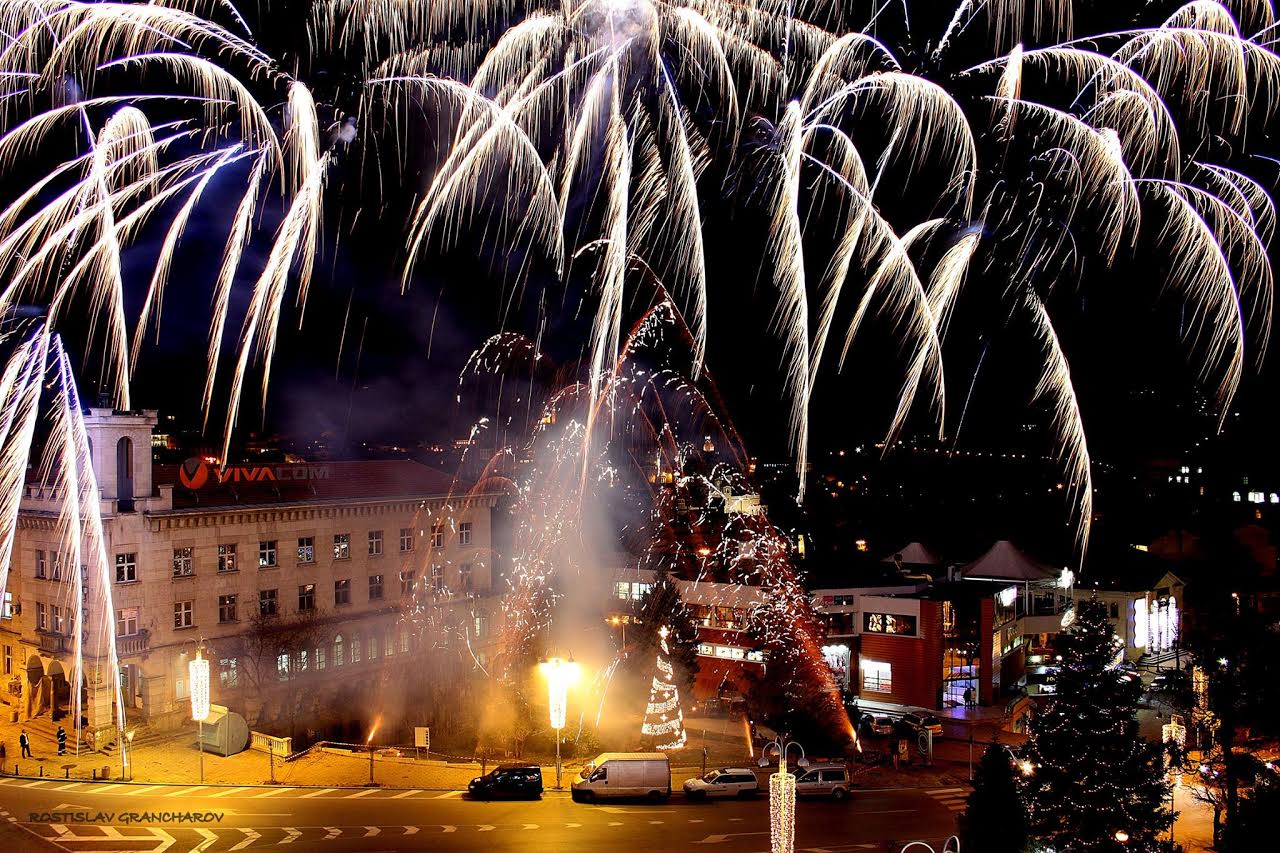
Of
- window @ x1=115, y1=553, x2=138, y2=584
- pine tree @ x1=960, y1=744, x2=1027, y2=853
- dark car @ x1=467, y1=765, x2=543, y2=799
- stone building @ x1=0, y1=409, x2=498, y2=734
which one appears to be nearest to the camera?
pine tree @ x1=960, y1=744, x2=1027, y2=853

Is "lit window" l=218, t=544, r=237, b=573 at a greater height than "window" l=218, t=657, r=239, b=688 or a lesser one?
greater

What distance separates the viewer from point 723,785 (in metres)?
21.5

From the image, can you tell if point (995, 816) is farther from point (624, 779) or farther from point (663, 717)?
point (663, 717)

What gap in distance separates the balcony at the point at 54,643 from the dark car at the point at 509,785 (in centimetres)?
1417

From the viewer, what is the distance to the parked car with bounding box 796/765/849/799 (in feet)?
71.5

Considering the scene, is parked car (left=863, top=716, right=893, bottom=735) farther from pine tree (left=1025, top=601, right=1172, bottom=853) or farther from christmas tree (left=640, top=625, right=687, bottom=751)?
pine tree (left=1025, top=601, right=1172, bottom=853)

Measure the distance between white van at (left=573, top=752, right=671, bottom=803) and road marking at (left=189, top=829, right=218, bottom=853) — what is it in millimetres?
7730

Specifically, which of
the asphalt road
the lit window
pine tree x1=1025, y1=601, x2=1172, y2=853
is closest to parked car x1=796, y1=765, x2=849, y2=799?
the asphalt road

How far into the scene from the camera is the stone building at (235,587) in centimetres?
2731

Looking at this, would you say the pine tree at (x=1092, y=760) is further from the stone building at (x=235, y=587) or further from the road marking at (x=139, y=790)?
the stone building at (x=235, y=587)

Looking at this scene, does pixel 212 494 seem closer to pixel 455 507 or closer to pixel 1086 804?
pixel 455 507

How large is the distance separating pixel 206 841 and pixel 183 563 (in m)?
14.8

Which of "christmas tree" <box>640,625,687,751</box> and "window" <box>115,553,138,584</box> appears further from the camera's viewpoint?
"window" <box>115,553,138,584</box>

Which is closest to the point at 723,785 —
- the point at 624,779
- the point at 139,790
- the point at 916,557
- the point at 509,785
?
the point at 624,779
